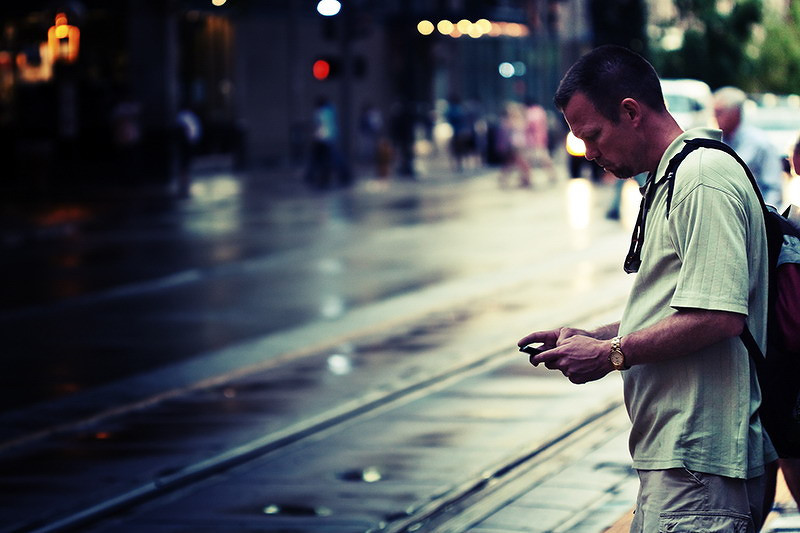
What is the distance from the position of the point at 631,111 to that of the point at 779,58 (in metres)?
49.7

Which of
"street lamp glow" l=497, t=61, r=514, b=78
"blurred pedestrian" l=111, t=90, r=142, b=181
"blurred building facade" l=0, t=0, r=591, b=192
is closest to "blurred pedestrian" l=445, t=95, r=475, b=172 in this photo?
"blurred building facade" l=0, t=0, r=591, b=192

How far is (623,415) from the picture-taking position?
8266 millimetres

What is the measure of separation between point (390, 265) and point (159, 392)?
694cm

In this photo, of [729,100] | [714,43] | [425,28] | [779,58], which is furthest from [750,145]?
Answer: [779,58]

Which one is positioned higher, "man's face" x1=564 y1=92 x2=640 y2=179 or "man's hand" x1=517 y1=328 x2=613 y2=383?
A: "man's face" x1=564 y1=92 x2=640 y2=179

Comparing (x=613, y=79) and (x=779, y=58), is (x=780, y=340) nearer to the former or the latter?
(x=613, y=79)

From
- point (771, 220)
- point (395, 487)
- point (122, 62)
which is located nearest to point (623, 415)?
point (395, 487)

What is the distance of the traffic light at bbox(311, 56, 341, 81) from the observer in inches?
1161

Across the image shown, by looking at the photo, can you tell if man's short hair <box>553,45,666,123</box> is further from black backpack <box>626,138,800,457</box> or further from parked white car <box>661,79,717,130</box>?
parked white car <box>661,79,717,130</box>

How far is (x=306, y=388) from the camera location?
30.2 ft

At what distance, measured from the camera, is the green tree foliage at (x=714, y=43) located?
4573 cm

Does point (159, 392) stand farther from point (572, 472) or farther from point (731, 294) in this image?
point (731, 294)

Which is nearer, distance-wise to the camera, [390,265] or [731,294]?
[731,294]

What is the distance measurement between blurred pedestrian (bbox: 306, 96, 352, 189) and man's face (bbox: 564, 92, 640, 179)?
86.0 ft
